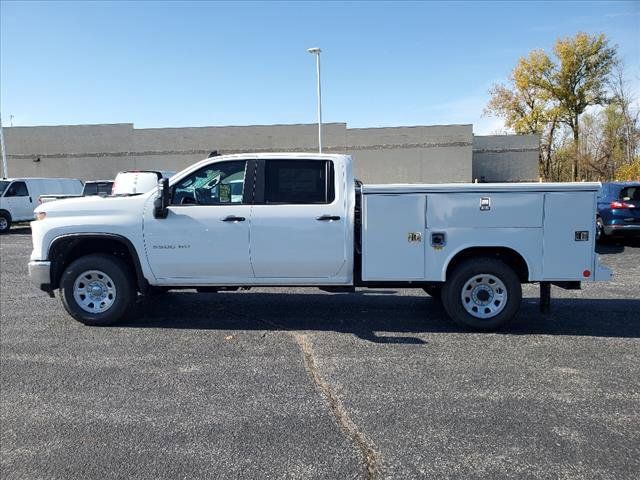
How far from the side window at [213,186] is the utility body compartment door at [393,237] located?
5.07 feet

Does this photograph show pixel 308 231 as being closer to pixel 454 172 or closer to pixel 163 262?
pixel 163 262

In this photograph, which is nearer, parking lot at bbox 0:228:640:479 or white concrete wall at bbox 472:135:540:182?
parking lot at bbox 0:228:640:479

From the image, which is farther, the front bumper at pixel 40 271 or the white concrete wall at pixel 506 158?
the white concrete wall at pixel 506 158

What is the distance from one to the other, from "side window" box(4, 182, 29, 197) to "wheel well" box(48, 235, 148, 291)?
49.6ft

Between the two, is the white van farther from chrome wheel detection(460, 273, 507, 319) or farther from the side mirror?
chrome wheel detection(460, 273, 507, 319)

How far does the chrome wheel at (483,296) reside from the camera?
228 inches

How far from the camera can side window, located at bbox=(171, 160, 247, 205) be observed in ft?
19.6

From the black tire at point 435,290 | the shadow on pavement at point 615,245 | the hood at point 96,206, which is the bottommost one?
the black tire at point 435,290

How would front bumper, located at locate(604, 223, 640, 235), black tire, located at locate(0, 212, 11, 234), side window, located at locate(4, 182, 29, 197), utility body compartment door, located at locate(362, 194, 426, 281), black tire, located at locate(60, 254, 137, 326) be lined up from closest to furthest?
utility body compartment door, located at locate(362, 194, 426, 281) < black tire, located at locate(60, 254, 137, 326) < front bumper, located at locate(604, 223, 640, 235) < black tire, located at locate(0, 212, 11, 234) < side window, located at locate(4, 182, 29, 197)

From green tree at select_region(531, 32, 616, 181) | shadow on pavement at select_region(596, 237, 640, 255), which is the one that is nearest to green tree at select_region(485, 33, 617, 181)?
green tree at select_region(531, 32, 616, 181)

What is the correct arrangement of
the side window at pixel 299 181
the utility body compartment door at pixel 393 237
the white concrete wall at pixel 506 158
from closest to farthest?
1. the utility body compartment door at pixel 393 237
2. the side window at pixel 299 181
3. the white concrete wall at pixel 506 158

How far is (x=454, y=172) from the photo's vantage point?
124 ft

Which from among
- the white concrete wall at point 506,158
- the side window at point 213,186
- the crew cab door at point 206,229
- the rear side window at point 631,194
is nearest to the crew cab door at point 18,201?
the crew cab door at point 206,229

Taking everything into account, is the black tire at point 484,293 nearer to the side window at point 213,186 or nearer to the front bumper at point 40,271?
the side window at point 213,186
